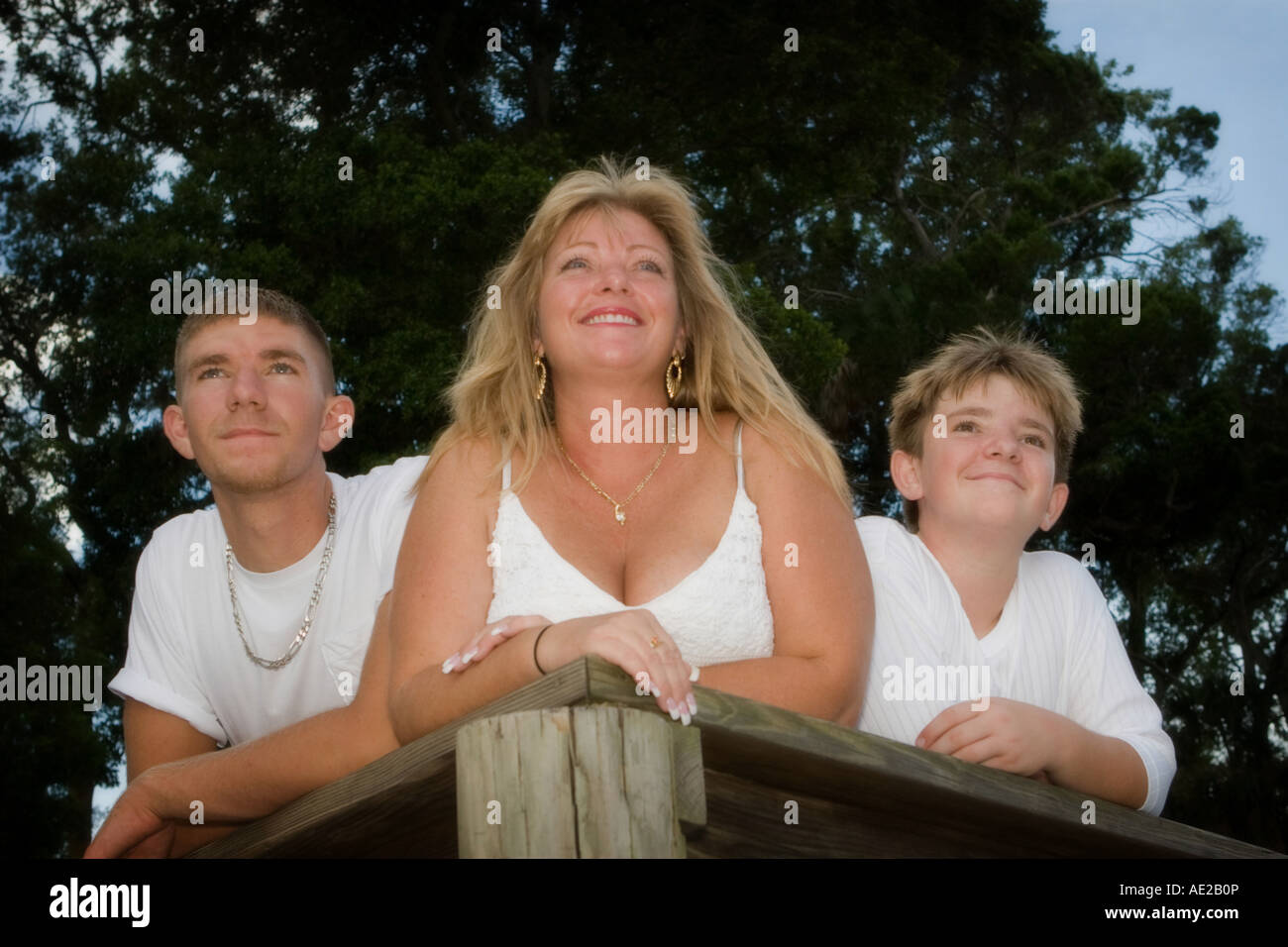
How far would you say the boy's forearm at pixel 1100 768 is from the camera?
3.04 m

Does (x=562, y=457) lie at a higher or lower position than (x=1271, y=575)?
lower

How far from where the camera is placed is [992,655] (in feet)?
11.7

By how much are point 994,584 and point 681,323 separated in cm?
90

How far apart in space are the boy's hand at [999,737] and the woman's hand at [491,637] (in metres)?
0.79

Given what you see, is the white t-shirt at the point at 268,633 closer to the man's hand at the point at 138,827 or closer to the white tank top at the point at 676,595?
the white tank top at the point at 676,595

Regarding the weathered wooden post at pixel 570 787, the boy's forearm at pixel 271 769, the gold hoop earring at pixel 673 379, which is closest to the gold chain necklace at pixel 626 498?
the gold hoop earring at pixel 673 379

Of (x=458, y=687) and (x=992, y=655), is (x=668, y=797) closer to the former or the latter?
(x=458, y=687)

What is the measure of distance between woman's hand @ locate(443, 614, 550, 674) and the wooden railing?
0.81ft

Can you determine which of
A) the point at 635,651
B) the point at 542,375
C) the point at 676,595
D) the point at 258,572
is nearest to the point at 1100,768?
the point at 676,595

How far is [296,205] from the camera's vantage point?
46.3 feet

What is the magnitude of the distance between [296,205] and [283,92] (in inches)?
94.0

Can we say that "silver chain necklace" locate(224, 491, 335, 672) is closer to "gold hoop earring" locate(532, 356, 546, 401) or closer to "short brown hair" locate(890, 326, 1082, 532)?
"gold hoop earring" locate(532, 356, 546, 401)
